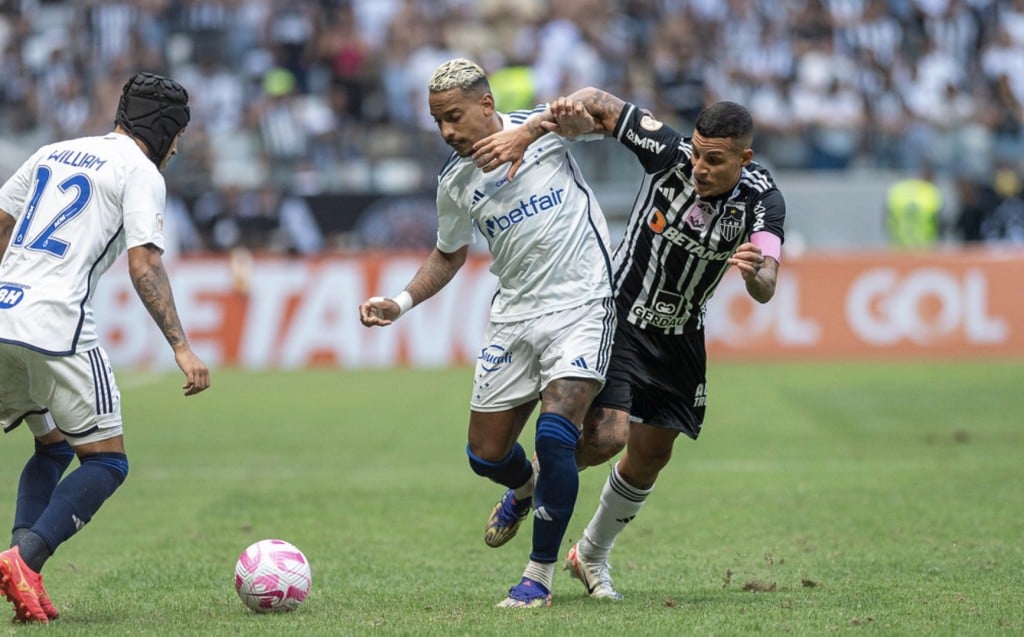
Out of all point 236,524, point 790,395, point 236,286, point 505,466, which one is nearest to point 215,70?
point 236,286

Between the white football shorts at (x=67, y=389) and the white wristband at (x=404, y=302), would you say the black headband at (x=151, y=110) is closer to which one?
the white football shorts at (x=67, y=389)

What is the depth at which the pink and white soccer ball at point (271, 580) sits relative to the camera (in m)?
6.56

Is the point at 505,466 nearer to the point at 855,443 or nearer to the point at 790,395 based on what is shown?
the point at 855,443

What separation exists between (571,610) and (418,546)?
7.59 feet

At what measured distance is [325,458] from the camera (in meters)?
13.1

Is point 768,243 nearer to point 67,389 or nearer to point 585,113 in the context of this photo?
point 585,113

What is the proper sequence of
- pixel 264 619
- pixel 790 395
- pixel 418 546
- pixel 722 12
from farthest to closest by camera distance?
pixel 722 12 → pixel 790 395 → pixel 418 546 → pixel 264 619

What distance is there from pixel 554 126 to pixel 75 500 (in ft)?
8.97

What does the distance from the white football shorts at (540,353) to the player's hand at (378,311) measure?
49cm

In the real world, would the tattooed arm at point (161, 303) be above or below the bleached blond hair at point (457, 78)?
below

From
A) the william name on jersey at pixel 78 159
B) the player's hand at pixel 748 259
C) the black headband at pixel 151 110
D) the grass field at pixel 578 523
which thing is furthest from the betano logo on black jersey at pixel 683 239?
the william name on jersey at pixel 78 159

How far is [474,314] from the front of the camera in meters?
21.5

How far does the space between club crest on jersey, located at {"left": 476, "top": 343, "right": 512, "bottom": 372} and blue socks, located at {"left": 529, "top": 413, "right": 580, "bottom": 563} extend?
0.43 meters

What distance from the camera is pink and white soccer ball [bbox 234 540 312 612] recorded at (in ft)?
21.5
